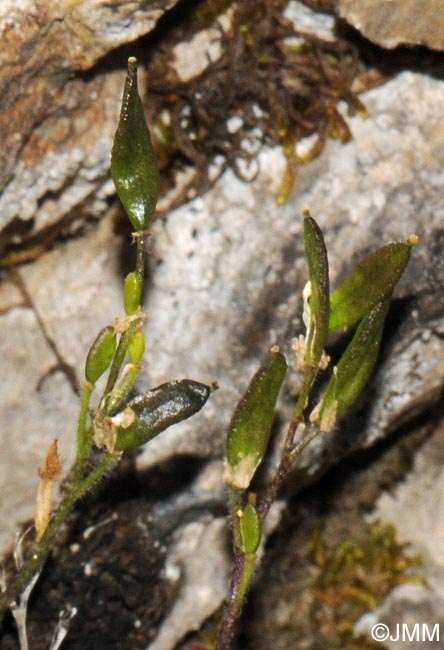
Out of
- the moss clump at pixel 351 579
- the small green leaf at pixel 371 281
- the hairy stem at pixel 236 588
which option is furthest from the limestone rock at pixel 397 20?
the moss clump at pixel 351 579

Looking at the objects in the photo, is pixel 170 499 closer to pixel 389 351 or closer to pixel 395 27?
pixel 389 351

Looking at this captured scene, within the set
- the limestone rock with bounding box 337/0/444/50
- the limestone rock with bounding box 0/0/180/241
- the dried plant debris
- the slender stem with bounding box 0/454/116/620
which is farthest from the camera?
the dried plant debris

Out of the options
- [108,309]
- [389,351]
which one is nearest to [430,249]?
[389,351]

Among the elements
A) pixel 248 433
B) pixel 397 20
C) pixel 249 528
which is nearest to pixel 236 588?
pixel 249 528

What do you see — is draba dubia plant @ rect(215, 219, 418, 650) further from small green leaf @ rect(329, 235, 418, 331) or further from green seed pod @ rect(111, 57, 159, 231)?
green seed pod @ rect(111, 57, 159, 231)

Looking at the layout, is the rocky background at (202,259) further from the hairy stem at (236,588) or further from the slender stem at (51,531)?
the hairy stem at (236,588)

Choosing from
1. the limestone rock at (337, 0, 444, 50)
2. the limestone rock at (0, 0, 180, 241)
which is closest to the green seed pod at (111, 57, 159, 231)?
A: the limestone rock at (0, 0, 180, 241)
